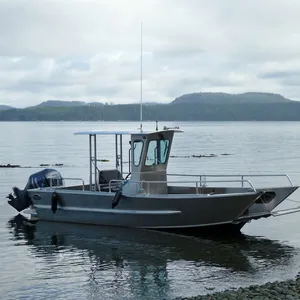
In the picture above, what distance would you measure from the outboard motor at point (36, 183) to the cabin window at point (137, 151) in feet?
14.1

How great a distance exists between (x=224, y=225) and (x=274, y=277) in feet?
17.0

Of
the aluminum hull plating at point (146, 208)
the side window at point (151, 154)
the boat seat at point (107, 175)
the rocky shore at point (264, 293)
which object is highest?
the side window at point (151, 154)

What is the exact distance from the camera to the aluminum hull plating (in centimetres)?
1905

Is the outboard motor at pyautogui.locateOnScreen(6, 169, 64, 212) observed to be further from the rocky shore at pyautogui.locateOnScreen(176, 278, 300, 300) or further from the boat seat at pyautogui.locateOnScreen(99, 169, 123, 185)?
the rocky shore at pyautogui.locateOnScreen(176, 278, 300, 300)

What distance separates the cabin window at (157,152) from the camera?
20.5m

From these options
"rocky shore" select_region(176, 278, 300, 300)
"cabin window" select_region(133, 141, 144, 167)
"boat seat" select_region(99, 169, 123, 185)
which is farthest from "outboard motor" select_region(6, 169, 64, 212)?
"rocky shore" select_region(176, 278, 300, 300)

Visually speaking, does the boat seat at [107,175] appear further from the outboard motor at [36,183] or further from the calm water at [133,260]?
the outboard motor at [36,183]

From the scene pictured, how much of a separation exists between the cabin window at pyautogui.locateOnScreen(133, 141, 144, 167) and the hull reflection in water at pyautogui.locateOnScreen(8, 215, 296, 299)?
7.52 feet

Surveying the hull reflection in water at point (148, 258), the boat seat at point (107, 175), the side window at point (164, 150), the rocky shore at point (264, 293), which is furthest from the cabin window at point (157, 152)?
the rocky shore at point (264, 293)

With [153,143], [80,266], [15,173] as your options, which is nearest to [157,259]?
[80,266]

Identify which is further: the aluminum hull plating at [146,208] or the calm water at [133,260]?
the aluminum hull plating at [146,208]

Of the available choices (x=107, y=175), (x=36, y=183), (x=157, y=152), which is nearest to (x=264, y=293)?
(x=157, y=152)

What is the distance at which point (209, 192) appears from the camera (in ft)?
70.0

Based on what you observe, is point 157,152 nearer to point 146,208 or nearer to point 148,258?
point 146,208
